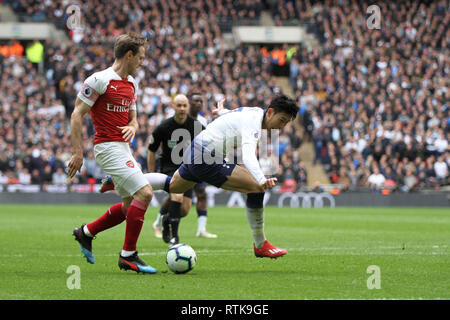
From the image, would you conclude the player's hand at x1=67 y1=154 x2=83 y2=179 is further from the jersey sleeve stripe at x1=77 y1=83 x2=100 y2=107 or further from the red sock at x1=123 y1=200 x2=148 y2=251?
the red sock at x1=123 y1=200 x2=148 y2=251

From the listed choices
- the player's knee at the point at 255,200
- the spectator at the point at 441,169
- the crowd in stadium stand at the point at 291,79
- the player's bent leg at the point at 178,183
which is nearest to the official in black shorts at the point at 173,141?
the player's bent leg at the point at 178,183

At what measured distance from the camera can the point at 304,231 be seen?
14.5 metres

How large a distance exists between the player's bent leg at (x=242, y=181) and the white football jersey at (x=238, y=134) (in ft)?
1.01

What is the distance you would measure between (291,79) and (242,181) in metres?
24.8

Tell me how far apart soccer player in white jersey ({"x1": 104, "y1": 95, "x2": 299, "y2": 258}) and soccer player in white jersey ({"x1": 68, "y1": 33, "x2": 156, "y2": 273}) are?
565 mm

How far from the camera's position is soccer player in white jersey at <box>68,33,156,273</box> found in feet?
25.0

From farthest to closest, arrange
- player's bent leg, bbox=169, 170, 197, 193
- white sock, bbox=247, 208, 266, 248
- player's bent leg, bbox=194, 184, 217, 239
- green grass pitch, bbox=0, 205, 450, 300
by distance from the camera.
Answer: player's bent leg, bbox=194, 184, 217, 239 < player's bent leg, bbox=169, 170, 197, 193 < white sock, bbox=247, 208, 266, 248 < green grass pitch, bbox=0, 205, 450, 300

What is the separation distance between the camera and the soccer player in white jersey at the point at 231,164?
8055 millimetres

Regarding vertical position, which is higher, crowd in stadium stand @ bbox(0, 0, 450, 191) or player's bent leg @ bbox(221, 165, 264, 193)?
crowd in stadium stand @ bbox(0, 0, 450, 191)

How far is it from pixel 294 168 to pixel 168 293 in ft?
70.5

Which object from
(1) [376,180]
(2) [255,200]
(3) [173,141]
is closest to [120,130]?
(2) [255,200]

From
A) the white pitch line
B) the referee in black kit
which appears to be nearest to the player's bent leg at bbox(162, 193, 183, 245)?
the referee in black kit
